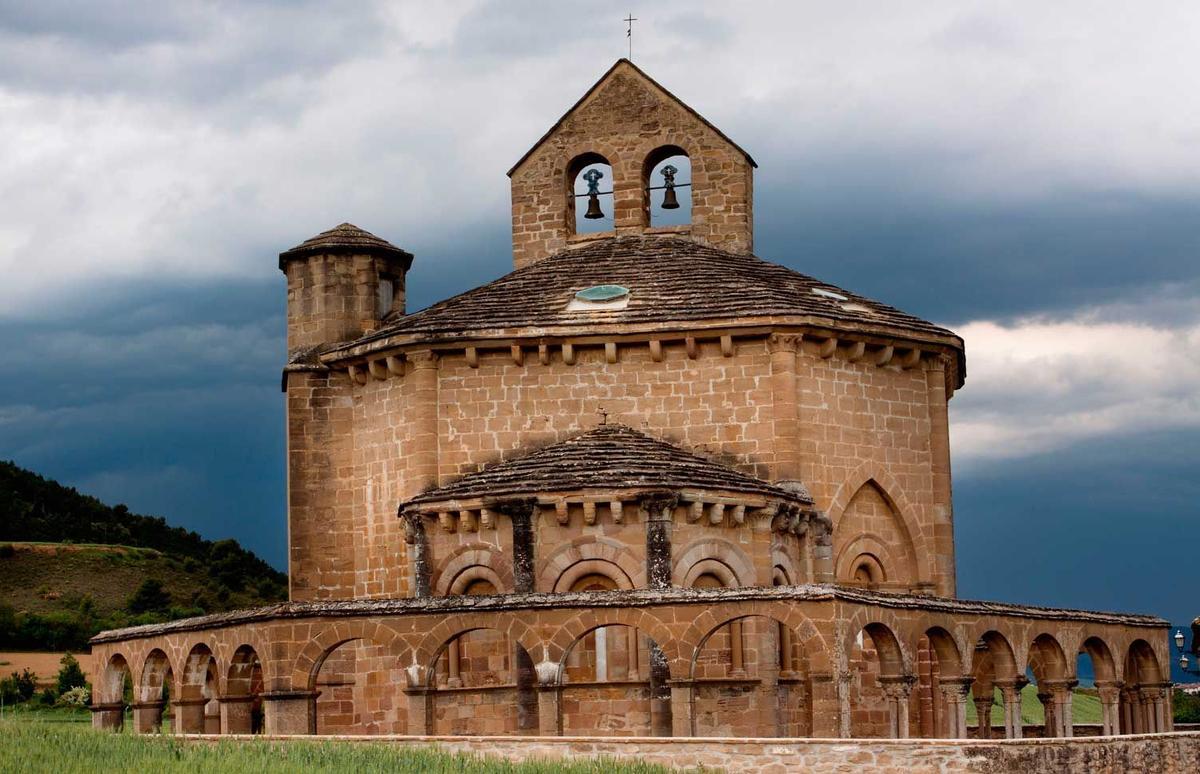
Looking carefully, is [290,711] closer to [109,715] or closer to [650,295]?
[109,715]

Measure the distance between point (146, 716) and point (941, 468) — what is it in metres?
13.9

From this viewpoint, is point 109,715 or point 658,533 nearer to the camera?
point 658,533

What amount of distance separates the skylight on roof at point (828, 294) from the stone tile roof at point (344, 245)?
7.80m

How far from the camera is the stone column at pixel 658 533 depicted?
28.4 meters

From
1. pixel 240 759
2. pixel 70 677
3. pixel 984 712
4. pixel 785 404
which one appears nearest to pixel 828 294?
pixel 785 404

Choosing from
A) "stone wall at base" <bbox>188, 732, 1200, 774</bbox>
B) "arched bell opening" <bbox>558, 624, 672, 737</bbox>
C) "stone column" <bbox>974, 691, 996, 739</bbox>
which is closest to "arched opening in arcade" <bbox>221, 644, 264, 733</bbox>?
"arched bell opening" <bbox>558, 624, 672, 737</bbox>

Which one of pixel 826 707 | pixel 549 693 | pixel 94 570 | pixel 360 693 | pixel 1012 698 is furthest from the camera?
pixel 94 570

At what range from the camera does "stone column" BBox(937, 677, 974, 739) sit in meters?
27.5

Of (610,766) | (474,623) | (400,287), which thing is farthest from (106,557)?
(610,766)

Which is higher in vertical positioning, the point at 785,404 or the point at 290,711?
the point at 785,404

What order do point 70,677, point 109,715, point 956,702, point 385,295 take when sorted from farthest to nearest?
point 70,677 → point 385,295 → point 109,715 → point 956,702

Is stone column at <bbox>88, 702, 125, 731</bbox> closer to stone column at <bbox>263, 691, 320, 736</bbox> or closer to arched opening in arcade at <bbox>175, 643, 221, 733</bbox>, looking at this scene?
arched opening in arcade at <bbox>175, 643, 221, 733</bbox>

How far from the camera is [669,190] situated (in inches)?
1439

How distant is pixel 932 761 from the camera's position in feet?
72.4
